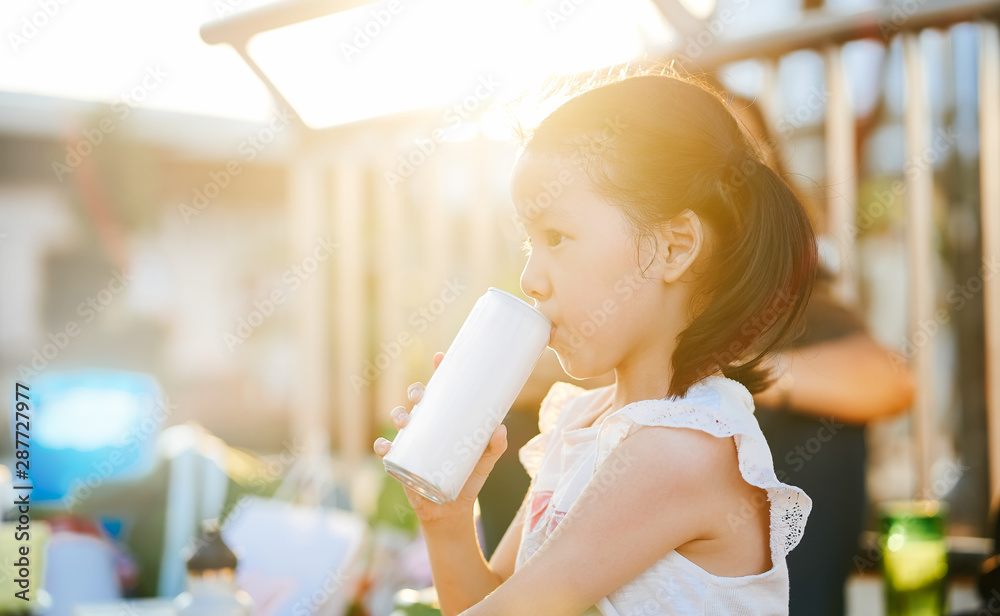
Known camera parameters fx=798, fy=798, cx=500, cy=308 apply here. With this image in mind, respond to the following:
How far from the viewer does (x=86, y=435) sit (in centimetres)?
214

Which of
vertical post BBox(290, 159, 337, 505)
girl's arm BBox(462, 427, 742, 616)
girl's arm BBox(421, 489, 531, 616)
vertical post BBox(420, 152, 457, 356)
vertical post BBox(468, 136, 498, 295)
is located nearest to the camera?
girl's arm BBox(462, 427, 742, 616)

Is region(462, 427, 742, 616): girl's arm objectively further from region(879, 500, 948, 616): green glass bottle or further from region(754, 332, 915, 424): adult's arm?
region(879, 500, 948, 616): green glass bottle

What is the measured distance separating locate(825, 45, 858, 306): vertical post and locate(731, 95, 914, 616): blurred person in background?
1.03ft

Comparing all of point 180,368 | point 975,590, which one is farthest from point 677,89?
point 180,368

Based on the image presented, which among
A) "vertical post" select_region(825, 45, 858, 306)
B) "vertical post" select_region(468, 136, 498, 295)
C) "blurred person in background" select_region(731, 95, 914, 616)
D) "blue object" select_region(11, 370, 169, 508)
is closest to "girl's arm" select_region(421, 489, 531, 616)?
"blurred person in background" select_region(731, 95, 914, 616)

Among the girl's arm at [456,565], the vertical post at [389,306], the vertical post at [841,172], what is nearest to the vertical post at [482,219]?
the vertical post at [389,306]

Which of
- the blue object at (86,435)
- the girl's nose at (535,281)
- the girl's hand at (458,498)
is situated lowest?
the blue object at (86,435)

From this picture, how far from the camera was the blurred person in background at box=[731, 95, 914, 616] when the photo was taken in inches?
50.1

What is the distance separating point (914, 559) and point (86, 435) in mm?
1985

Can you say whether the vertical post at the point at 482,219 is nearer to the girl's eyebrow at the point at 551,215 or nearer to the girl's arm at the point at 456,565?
the girl's arm at the point at 456,565

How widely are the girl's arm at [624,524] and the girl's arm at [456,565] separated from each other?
0.71 ft

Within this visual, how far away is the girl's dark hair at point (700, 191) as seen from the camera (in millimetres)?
838

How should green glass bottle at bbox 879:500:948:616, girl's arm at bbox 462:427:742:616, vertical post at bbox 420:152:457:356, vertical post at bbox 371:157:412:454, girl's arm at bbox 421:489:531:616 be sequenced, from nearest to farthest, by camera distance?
girl's arm at bbox 462:427:742:616
girl's arm at bbox 421:489:531:616
green glass bottle at bbox 879:500:948:616
vertical post at bbox 420:152:457:356
vertical post at bbox 371:157:412:454

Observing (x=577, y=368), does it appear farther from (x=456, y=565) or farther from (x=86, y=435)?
(x=86, y=435)
